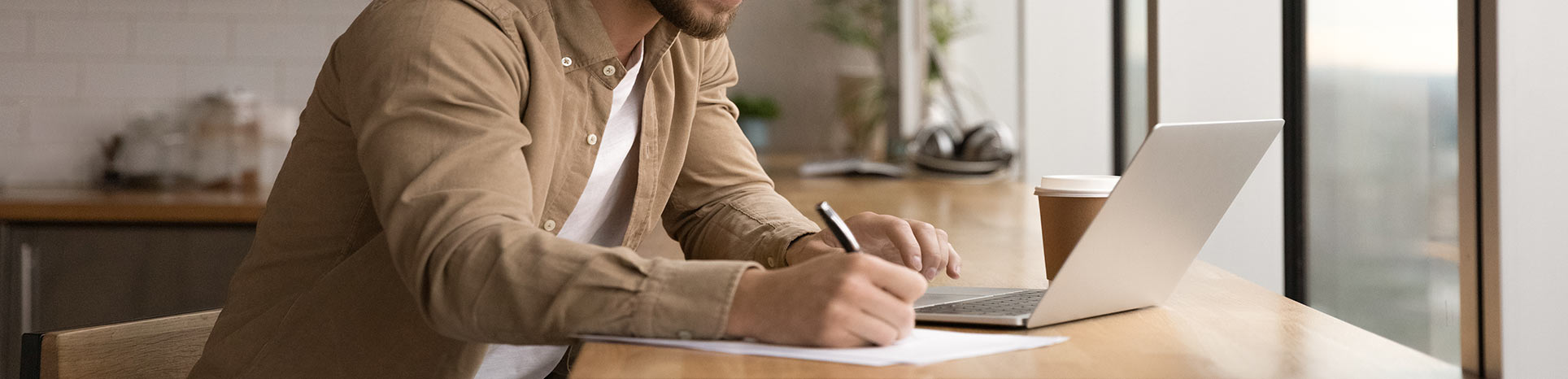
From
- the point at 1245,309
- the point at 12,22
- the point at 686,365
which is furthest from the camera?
the point at 12,22

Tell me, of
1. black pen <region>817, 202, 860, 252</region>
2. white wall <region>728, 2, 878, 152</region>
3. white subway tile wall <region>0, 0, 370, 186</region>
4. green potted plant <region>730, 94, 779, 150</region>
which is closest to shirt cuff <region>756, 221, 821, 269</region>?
black pen <region>817, 202, 860, 252</region>

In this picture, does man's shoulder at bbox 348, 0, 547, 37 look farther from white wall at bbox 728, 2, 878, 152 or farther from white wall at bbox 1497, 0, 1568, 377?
white wall at bbox 728, 2, 878, 152

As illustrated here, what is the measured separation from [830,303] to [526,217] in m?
0.21

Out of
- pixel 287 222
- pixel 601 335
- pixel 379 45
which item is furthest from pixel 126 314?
pixel 601 335

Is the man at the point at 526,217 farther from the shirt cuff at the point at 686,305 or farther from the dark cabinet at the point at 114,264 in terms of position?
the dark cabinet at the point at 114,264

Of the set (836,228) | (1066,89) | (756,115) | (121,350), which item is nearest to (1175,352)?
(836,228)

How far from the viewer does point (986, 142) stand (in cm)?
315

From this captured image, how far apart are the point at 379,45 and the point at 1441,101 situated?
1094mm

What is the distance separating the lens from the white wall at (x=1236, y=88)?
190 centimetres

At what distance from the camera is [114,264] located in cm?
254

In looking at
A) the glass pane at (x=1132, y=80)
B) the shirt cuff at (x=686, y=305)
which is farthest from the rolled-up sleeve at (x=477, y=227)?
the glass pane at (x=1132, y=80)

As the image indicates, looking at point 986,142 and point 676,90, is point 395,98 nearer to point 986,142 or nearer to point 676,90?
point 676,90

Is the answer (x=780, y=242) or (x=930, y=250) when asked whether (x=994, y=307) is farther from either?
(x=780, y=242)

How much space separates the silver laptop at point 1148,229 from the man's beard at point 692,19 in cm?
31
